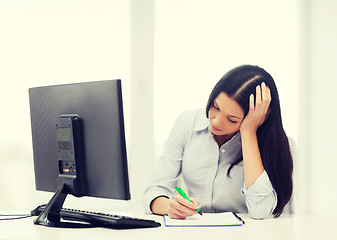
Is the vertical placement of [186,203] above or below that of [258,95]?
below

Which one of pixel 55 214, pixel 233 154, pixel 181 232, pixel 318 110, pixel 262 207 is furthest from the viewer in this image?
pixel 318 110

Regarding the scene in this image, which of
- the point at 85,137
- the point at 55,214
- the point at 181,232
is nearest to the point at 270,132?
the point at 181,232

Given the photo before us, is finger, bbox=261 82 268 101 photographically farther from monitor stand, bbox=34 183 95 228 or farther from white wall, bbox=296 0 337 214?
white wall, bbox=296 0 337 214

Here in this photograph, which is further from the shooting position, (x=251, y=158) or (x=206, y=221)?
(x=251, y=158)

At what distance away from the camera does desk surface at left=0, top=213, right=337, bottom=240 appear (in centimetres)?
104

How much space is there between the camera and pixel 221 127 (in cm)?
156

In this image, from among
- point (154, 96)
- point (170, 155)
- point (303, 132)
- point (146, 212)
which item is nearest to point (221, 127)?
point (170, 155)

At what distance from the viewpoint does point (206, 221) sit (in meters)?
1.25

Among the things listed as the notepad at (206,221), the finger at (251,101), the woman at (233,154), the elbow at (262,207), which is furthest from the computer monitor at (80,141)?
the finger at (251,101)

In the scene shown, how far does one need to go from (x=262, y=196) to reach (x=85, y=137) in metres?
0.71

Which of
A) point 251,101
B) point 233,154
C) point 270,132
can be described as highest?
point 251,101

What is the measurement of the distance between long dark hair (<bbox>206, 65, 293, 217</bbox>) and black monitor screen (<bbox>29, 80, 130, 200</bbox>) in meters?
0.60

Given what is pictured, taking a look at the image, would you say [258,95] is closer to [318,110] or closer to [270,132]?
[270,132]

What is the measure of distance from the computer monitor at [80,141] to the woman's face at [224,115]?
567mm
